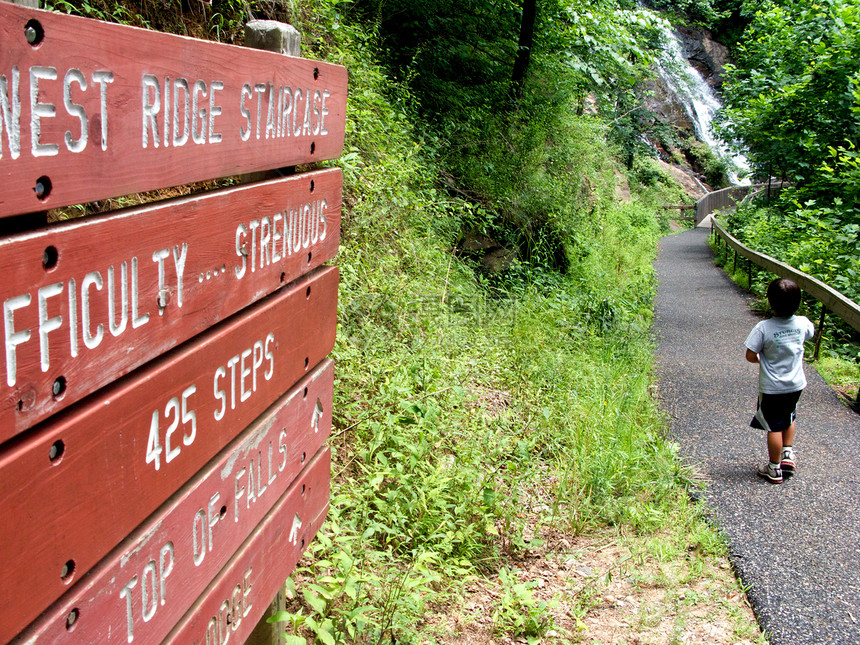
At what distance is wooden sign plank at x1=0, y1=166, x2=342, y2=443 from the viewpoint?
1.05m

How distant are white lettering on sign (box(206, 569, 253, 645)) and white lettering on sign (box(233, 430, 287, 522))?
190mm

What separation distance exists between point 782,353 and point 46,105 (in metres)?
5.86

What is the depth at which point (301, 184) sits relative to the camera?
2055mm

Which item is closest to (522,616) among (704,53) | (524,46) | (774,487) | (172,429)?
(172,429)

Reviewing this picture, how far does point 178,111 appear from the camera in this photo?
141cm

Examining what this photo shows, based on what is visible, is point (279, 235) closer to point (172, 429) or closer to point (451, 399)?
point (172, 429)

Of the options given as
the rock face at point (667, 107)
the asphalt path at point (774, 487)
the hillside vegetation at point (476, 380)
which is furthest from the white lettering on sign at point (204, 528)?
the rock face at point (667, 107)

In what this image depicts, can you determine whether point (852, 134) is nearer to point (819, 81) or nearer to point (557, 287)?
point (819, 81)

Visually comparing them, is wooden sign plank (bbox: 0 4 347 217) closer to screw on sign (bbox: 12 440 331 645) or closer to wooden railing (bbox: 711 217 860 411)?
screw on sign (bbox: 12 440 331 645)

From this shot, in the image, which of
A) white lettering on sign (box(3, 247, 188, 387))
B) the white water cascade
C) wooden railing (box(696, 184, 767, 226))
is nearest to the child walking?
white lettering on sign (box(3, 247, 188, 387))

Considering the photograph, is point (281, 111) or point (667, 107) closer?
point (281, 111)

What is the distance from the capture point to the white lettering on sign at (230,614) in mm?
1675

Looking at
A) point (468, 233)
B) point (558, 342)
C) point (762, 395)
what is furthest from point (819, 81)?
point (762, 395)

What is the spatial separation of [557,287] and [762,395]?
476 cm
